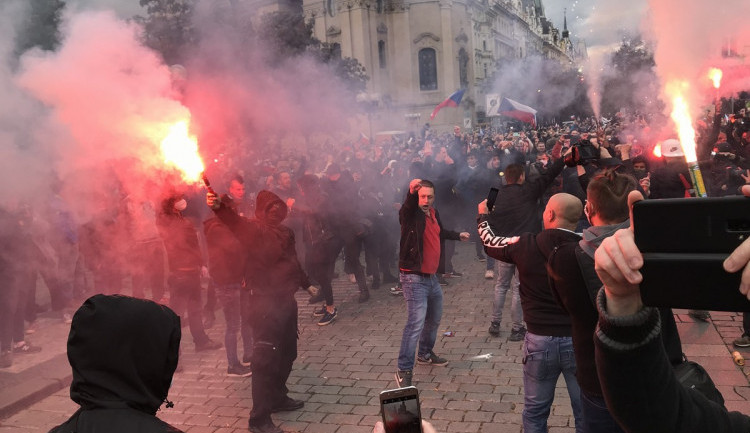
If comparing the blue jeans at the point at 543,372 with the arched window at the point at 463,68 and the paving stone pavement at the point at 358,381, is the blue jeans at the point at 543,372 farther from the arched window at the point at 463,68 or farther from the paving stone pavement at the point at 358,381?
the arched window at the point at 463,68

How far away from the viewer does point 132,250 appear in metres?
8.80

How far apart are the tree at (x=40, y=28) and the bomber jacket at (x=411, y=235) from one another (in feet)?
13.2

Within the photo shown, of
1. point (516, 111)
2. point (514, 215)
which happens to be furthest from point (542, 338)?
point (516, 111)

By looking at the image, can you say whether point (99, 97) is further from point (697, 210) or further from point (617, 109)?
point (617, 109)

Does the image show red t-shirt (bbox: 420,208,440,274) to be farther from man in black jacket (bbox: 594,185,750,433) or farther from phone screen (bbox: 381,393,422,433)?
man in black jacket (bbox: 594,185,750,433)

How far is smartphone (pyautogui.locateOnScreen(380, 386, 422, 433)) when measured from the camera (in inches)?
83.6

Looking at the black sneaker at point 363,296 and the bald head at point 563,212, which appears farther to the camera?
the black sneaker at point 363,296

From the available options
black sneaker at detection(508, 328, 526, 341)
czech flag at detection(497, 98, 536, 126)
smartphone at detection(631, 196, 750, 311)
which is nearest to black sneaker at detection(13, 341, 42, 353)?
black sneaker at detection(508, 328, 526, 341)

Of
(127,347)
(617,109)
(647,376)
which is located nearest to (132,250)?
(127,347)

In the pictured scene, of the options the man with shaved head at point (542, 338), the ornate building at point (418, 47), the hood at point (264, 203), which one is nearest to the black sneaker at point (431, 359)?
the hood at point (264, 203)

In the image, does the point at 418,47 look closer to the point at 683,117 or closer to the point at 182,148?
the point at 182,148

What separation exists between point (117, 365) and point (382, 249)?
8.57 metres

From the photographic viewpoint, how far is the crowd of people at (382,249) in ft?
10.8

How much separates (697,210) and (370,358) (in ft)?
19.8
